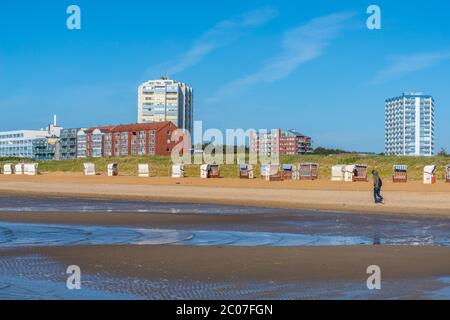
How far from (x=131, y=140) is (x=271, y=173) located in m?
94.4

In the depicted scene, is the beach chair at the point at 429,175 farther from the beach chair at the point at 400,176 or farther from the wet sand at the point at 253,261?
the wet sand at the point at 253,261

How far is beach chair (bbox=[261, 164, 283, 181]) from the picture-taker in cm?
5300

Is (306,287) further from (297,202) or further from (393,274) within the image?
(297,202)

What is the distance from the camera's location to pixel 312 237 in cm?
1598

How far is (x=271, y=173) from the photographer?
5322cm

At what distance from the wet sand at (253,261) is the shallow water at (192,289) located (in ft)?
1.41

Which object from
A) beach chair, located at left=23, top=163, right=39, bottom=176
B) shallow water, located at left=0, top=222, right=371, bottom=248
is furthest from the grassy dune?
shallow water, located at left=0, top=222, right=371, bottom=248

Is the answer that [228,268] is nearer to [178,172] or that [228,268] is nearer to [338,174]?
[338,174]

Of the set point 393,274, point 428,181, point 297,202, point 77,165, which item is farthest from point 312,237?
point 77,165

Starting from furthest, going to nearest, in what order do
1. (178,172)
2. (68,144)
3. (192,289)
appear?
(68,144) → (178,172) → (192,289)

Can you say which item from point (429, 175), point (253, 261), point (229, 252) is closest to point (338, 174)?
point (429, 175)

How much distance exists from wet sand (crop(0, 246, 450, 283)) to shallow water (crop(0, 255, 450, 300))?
430mm

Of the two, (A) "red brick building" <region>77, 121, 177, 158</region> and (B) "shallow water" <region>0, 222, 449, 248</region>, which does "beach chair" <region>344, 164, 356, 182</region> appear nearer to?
(B) "shallow water" <region>0, 222, 449, 248</region>

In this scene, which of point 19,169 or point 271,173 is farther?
point 19,169
